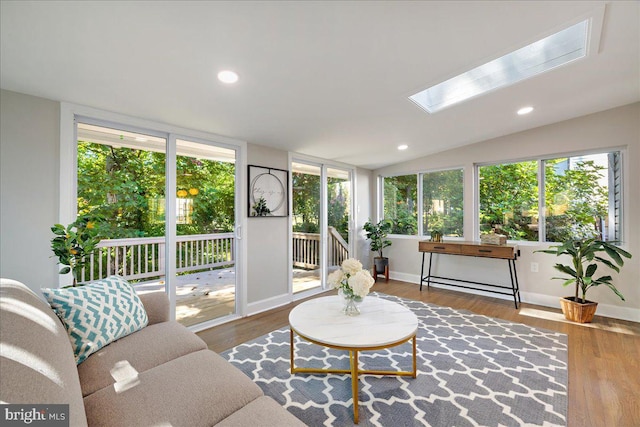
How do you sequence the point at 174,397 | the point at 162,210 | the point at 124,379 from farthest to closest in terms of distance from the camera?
1. the point at 162,210
2. the point at 124,379
3. the point at 174,397

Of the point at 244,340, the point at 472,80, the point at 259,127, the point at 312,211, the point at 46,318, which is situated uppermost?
the point at 472,80

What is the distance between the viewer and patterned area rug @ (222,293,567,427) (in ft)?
5.53

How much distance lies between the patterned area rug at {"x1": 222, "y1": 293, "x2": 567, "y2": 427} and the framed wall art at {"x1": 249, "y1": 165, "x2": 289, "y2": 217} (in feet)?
4.99

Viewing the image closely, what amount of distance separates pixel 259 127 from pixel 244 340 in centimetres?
223

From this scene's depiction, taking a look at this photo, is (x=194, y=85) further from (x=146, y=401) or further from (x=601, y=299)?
(x=601, y=299)

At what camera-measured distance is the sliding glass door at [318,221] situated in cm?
422

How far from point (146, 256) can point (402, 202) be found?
426cm

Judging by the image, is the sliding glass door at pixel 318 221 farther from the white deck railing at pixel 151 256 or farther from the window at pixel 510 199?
the window at pixel 510 199

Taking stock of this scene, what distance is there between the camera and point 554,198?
3.75 meters

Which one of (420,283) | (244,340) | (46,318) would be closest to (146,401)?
(46,318)

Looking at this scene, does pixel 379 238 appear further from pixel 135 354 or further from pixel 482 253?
pixel 135 354

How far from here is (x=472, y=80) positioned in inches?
102

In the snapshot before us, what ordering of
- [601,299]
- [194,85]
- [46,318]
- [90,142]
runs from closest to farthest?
[46,318]
[194,85]
[90,142]
[601,299]

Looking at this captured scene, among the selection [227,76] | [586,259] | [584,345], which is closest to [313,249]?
[227,76]
